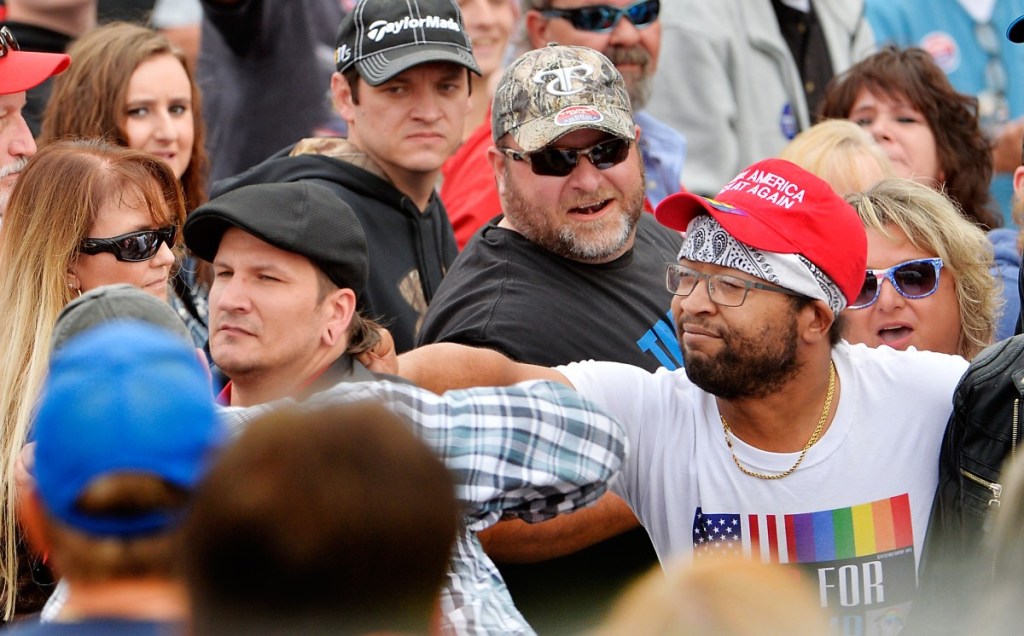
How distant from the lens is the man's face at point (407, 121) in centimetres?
469

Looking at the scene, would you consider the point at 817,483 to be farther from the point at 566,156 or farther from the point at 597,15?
the point at 597,15

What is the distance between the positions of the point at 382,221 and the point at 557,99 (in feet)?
2.81

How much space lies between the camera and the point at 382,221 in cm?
461

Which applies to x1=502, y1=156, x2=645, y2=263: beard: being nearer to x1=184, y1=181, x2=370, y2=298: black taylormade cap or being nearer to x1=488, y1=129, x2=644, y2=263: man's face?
x1=488, y1=129, x2=644, y2=263: man's face

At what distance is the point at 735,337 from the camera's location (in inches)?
132

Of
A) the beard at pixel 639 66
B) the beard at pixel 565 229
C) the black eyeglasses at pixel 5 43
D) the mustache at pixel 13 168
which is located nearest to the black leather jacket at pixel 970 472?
the beard at pixel 565 229

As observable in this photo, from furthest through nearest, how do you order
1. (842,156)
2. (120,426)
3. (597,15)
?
(597,15), (842,156), (120,426)

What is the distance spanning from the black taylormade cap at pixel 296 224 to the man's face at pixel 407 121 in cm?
137

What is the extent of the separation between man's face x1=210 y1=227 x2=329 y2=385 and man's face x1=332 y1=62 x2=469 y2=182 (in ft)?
4.87

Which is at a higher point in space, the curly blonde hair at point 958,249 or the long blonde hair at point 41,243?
the long blonde hair at point 41,243

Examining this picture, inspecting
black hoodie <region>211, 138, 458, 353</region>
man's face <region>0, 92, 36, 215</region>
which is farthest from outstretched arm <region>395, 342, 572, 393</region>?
man's face <region>0, 92, 36, 215</region>

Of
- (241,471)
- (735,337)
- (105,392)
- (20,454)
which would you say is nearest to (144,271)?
(20,454)

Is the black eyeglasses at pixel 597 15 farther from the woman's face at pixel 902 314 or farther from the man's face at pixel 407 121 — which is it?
the woman's face at pixel 902 314

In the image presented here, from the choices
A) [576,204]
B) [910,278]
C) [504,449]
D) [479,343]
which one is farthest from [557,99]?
[504,449]
